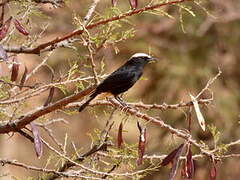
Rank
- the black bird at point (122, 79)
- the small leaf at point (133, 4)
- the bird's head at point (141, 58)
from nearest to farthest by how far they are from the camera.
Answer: the small leaf at point (133, 4), the black bird at point (122, 79), the bird's head at point (141, 58)

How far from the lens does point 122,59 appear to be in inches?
329

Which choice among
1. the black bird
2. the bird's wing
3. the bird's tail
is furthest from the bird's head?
the bird's tail

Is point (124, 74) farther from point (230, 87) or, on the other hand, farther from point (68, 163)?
point (230, 87)

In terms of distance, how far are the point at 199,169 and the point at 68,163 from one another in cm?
474

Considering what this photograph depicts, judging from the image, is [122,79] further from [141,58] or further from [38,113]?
[38,113]

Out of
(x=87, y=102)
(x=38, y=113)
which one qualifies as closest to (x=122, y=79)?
(x=87, y=102)

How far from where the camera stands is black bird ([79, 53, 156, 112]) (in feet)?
9.36

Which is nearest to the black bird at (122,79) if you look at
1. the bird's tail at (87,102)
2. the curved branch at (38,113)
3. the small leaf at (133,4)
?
the bird's tail at (87,102)

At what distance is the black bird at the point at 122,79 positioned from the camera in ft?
9.36

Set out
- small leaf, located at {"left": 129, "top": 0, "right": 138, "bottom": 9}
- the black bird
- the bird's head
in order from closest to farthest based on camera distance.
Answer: small leaf, located at {"left": 129, "top": 0, "right": 138, "bottom": 9}, the black bird, the bird's head

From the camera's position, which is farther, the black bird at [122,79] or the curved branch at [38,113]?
the black bird at [122,79]

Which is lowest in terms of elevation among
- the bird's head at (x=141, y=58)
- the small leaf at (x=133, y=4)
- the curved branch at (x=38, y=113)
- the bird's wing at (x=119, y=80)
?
the curved branch at (x=38, y=113)

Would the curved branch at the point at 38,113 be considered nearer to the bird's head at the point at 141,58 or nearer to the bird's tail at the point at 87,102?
the bird's tail at the point at 87,102

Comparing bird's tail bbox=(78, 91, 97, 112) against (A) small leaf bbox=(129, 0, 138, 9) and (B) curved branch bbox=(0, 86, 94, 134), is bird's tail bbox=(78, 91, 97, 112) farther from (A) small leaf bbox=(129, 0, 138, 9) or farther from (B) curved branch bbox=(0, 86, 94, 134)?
(A) small leaf bbox=(129, 0, 138, 9)
